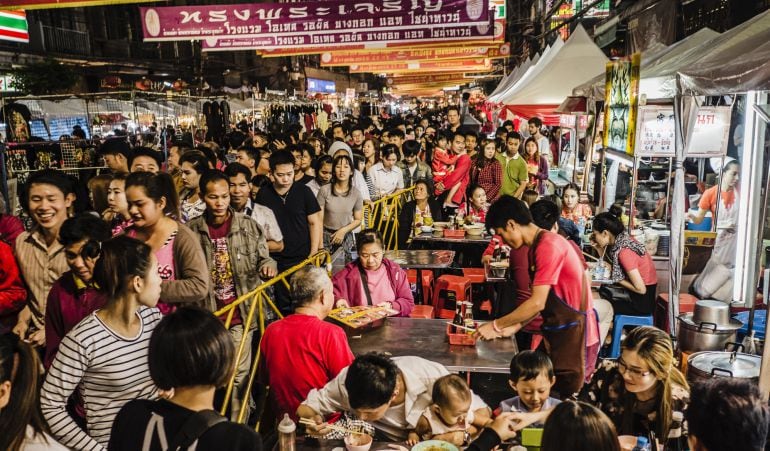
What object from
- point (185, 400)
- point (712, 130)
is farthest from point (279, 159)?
point (712, 130)

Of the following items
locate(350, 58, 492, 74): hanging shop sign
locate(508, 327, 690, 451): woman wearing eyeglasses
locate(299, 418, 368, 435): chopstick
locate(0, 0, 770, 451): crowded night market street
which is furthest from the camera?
locate(350, 58, 492, 74): hanging shop sign

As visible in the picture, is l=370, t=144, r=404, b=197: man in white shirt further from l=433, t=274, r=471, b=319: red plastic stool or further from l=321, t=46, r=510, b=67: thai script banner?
l=321, t=46, r=510, b=67: thai script banner

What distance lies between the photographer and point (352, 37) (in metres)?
10.9

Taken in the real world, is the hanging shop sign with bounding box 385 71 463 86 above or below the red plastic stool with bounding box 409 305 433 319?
above

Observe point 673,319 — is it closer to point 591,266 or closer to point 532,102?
point 591,266

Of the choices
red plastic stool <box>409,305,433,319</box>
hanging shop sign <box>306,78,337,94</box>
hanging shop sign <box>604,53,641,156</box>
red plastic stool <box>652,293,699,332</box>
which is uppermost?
hanging shop sign <box>306,78,337,94</box>

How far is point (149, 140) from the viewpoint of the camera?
15750 mm

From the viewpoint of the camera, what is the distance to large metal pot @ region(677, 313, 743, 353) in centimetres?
552

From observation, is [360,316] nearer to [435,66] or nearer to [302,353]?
[302,353]

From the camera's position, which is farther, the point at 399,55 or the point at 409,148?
the point at 399,55

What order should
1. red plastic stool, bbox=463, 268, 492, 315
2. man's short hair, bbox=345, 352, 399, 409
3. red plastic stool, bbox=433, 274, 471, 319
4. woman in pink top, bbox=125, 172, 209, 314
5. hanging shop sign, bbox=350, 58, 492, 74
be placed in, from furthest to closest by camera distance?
hanging shop sign, bbox=350, 58, 492, 74 < red plastic stool, bbox=463, 268, 492, 315 < red plastic stool, bbox=433, 274, 471, 319 < woman in pink top, bbox=125, 172, 209, 314 < man's short hair, bbox=345, 352, 399, 409

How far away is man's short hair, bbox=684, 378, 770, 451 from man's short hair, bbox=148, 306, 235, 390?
201cm

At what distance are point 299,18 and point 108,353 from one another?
9.11 m

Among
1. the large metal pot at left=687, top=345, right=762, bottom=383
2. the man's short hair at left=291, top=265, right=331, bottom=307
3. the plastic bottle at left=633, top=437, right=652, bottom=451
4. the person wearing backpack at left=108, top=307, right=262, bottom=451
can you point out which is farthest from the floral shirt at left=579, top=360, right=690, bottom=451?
the person wearing backpack at left=108, top=307, right=262, bottom=451
